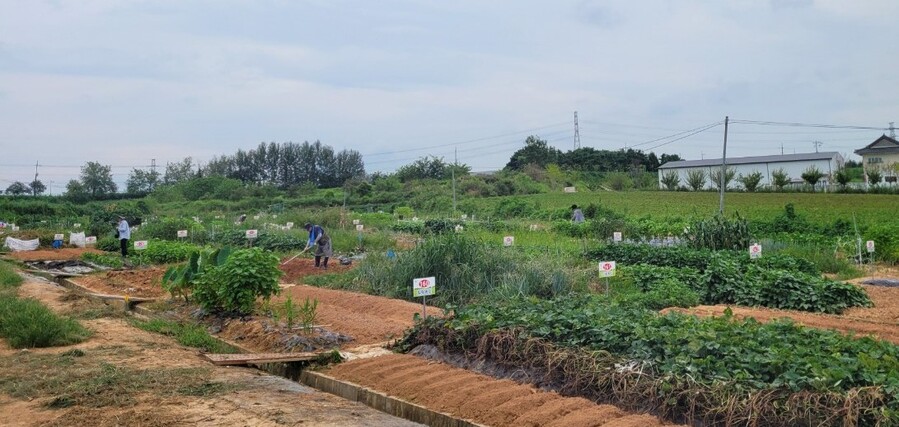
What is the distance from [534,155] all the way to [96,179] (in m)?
40.1

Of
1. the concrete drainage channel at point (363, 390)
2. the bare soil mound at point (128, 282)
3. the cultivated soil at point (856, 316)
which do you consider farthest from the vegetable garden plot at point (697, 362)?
the bare soil mound at point (128, 282)

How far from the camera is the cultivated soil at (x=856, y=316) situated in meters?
8.93

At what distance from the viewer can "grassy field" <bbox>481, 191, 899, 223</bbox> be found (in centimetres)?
3103

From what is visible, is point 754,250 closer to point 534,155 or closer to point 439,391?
point 439,391

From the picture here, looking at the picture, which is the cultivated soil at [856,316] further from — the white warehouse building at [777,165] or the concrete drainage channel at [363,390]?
the white warehouse building at [777,165]

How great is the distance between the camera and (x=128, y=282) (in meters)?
16.9

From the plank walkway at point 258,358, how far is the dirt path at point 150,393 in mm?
125

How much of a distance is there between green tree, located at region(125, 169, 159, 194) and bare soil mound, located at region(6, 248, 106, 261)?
44.0 meters

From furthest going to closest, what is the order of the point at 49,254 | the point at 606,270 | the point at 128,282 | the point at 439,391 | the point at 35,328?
the point at 49,254, the point at 128,282, the point at 606,270, the point at 35,328, the point at 439,391

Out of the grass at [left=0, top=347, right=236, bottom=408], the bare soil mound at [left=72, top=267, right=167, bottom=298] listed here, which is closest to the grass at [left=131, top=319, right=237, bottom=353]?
the grass at [left=0, top=347, right=236, bottom=408]

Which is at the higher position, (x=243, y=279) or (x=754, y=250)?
(x=754, y=250)

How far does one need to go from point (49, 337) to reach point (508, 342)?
643 cm

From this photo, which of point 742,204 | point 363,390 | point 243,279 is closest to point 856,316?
point 363,390

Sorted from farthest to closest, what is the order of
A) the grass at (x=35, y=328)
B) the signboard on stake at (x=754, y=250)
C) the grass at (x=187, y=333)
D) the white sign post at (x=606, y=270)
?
the signboard on stake at (x=754, y=250)
the white sign post at (x=606, y=270)
the grass at (x=35, y=328)
the grass at (x=187, y=333)
